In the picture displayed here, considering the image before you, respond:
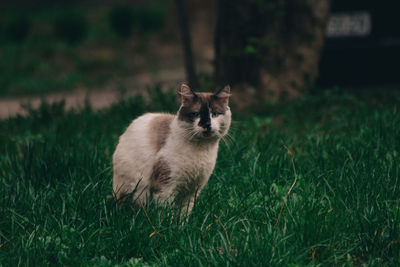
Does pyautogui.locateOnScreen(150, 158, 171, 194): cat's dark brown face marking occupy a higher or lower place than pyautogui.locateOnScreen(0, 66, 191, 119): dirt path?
higher

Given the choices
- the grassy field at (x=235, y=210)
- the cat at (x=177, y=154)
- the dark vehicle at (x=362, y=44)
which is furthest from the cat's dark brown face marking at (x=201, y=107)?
the dark vehicle at (x=362, y=44)

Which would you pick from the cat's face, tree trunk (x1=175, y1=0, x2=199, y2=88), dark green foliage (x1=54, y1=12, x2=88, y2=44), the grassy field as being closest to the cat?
the cat's face

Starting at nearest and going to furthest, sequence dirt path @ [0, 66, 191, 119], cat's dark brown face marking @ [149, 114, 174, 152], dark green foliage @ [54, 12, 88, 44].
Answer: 1. cat's dark brown face marking @ [149, 114, 174, 152]
2. dirt path @ [0, 66, 191, 119]
3. dark green foliage @ [54, 12, 88, 44]

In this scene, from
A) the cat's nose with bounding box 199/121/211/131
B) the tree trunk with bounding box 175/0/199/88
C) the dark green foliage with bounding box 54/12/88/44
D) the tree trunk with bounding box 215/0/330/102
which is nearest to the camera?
the cat's nose with bounding box 199/121/211/131

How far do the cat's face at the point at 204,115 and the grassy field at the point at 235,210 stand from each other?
1.32 ft

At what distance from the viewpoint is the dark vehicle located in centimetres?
580

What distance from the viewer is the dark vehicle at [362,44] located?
5797 millimetres

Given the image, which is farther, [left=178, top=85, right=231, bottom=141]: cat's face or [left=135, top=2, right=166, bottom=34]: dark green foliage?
[left=135, top=2, right=166, bottom=34]: dark green foliage

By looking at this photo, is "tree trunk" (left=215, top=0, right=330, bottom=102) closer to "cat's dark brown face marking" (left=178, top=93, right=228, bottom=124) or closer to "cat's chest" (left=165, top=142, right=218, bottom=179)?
"cat's dark brown face marking" (left=178, top=93, right=228, bottom=124)

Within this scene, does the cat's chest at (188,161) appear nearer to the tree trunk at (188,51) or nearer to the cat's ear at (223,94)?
the cat's ear at (223,94)

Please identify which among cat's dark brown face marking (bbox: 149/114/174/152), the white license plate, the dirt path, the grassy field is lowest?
the dirt path

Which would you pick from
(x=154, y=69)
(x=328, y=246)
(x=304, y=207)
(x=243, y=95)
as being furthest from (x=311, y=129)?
(x=154, y=69)

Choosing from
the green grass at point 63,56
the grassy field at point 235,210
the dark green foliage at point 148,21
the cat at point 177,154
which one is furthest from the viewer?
the dark green foliage at point 148,21

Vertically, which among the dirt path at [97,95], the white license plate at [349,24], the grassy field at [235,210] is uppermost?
the white license plate at [349,24]
